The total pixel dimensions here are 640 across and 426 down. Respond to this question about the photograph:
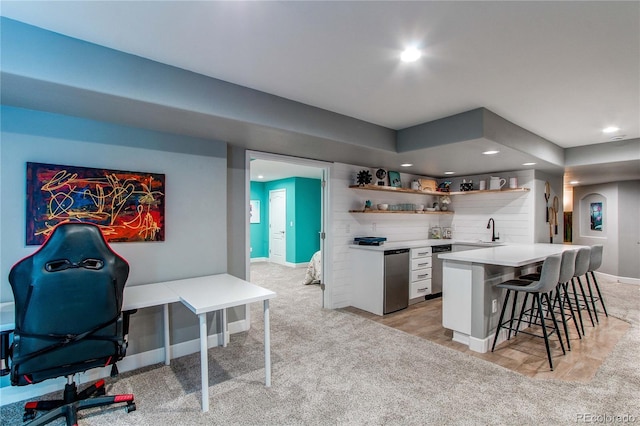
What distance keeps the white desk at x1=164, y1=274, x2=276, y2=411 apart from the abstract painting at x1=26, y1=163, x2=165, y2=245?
1.90 feet

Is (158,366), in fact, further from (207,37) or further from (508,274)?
(508,274)

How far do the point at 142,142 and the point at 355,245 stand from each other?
9.63 ft

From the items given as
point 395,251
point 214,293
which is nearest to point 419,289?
point 395,251

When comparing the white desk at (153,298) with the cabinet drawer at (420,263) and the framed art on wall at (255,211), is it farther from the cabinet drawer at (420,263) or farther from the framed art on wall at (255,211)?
the framed art on wall at (255,211)

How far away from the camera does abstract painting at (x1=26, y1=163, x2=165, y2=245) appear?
2.28 meters

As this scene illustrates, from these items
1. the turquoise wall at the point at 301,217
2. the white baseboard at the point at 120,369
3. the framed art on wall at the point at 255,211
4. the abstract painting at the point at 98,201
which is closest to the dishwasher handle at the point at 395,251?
the white baseboard at the point at 120,369

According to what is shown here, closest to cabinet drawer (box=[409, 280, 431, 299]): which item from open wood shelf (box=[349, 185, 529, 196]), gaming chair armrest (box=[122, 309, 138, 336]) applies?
open wood shelf (box=[349, 185, 529, 196])

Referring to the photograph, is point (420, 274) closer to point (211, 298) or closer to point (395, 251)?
point (395, 251)

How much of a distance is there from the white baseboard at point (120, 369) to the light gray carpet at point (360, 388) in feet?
0.28

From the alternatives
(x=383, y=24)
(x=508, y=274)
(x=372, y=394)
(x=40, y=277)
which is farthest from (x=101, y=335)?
(x=508, y=274)

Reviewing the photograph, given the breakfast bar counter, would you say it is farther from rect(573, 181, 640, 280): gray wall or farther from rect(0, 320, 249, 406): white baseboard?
rect(573, 181, 640, 280): gray wall

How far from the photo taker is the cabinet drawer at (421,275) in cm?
455

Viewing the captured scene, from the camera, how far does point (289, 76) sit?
2.32 m

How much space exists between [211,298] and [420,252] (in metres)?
3.30
